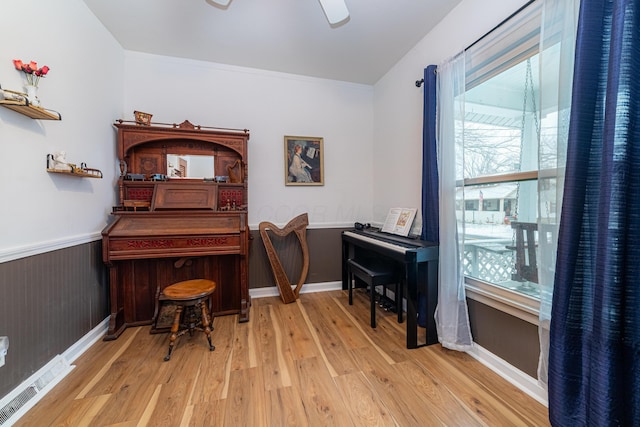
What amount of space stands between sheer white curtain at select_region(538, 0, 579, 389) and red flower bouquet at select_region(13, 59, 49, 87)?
2763mm

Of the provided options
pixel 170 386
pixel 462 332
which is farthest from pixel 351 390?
pixel 170 386

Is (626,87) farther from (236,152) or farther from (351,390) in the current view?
(236,152)

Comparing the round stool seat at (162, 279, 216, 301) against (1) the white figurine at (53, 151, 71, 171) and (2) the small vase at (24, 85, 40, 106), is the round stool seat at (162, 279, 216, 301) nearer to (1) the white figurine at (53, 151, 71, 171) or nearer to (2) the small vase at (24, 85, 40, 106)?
(1) the white figurine at (53, 151, 71, 171)

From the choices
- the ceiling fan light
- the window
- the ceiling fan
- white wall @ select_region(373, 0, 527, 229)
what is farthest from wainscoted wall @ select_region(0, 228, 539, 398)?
the ceiling fan light

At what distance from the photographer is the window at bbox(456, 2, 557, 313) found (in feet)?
4.57

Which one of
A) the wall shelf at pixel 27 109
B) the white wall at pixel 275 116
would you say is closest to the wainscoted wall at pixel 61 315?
the wall shelf at pixel 27 109

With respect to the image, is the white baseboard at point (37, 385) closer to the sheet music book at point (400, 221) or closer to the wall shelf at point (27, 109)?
the wall shelf at point (27, 109)

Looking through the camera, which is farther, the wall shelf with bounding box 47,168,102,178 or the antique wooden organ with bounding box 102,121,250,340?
the antique wooden organ with bounding box 102,121,250,340

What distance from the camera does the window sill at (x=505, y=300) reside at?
135 cm

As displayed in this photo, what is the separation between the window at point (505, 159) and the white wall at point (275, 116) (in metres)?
1.56

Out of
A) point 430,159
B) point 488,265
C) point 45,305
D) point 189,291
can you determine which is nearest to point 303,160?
point 430,159

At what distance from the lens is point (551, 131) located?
3.96ft

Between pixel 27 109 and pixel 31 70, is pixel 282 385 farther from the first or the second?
pixel 31 70

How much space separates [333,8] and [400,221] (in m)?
1.85
